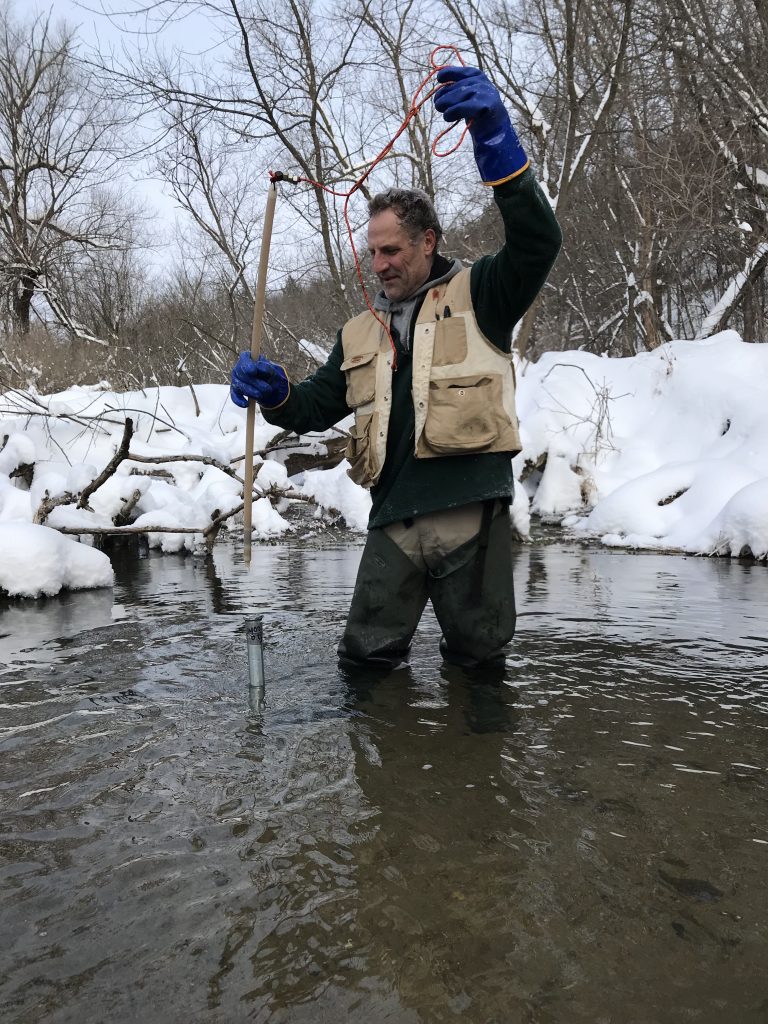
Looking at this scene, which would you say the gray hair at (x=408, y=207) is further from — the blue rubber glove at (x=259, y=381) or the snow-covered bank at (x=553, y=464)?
the snow-covered bank at (x=553, y=464)

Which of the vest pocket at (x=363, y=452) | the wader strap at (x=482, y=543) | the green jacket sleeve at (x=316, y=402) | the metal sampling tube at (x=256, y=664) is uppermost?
the green jacket sleeve at (x=316, y=402)

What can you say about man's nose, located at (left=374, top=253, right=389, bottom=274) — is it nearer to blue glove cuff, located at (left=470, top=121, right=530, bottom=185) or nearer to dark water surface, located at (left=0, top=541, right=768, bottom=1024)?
blue glove cuff, located at (left=470, top=121, right=530, bottom=185)

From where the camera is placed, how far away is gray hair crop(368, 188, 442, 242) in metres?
2.96

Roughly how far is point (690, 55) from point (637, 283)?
663 cm

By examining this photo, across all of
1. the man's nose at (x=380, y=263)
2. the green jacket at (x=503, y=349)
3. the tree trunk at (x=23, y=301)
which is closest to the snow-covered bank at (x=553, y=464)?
the green jacket at (x=503, y=349)

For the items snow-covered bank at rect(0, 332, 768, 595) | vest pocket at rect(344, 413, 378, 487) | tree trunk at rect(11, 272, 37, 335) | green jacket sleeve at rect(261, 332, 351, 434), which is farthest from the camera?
tree trunk at rect(11, 272, 37, 335)

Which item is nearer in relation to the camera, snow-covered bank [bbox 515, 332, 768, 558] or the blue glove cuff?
the blue glove cuff

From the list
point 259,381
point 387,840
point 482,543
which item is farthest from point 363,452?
point 387,840

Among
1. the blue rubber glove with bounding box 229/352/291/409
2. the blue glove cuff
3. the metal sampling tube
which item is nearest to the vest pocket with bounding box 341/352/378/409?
the blue rubber glove with bounding box 229/352/291/409

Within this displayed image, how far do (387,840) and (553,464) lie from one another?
11.5 m

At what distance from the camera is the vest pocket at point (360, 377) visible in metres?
3.17

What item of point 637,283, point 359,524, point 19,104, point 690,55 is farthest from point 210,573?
point 19,104

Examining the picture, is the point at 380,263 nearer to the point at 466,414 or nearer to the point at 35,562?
the point at 466,414

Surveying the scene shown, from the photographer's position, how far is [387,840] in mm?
1978
